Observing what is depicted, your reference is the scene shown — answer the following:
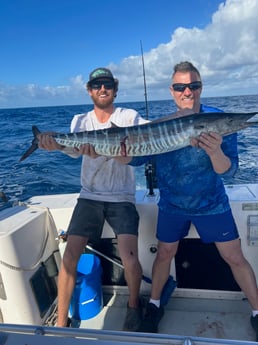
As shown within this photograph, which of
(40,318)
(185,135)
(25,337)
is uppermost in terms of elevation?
(185,135)

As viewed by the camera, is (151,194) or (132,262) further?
(151,194)

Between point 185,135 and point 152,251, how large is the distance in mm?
1246

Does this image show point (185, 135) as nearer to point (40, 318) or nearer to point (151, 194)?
point (151, 194)

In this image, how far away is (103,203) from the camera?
2641 mm

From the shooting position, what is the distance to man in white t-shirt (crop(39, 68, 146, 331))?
2.40 metres

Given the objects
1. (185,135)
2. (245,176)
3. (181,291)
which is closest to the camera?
(185,135)

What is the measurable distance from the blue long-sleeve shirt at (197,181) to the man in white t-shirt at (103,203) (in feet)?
1.52

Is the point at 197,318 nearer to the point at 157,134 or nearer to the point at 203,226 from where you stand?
the point at 203,226

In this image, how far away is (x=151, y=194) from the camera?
9.80ft

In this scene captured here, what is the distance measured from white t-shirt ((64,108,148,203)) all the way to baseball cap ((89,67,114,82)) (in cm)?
31

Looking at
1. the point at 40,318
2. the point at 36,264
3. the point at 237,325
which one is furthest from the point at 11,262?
the point at 237,325

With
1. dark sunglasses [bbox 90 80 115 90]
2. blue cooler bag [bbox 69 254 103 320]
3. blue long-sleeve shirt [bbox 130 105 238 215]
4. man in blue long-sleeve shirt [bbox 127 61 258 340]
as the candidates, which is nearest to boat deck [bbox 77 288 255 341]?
blue cooler bag [bbox 69 254 103 320]

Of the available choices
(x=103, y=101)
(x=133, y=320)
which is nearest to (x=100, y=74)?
(x=103, y=101)

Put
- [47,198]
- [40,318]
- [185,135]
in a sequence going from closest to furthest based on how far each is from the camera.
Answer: [185,135] < [40,318] < [47,198]
